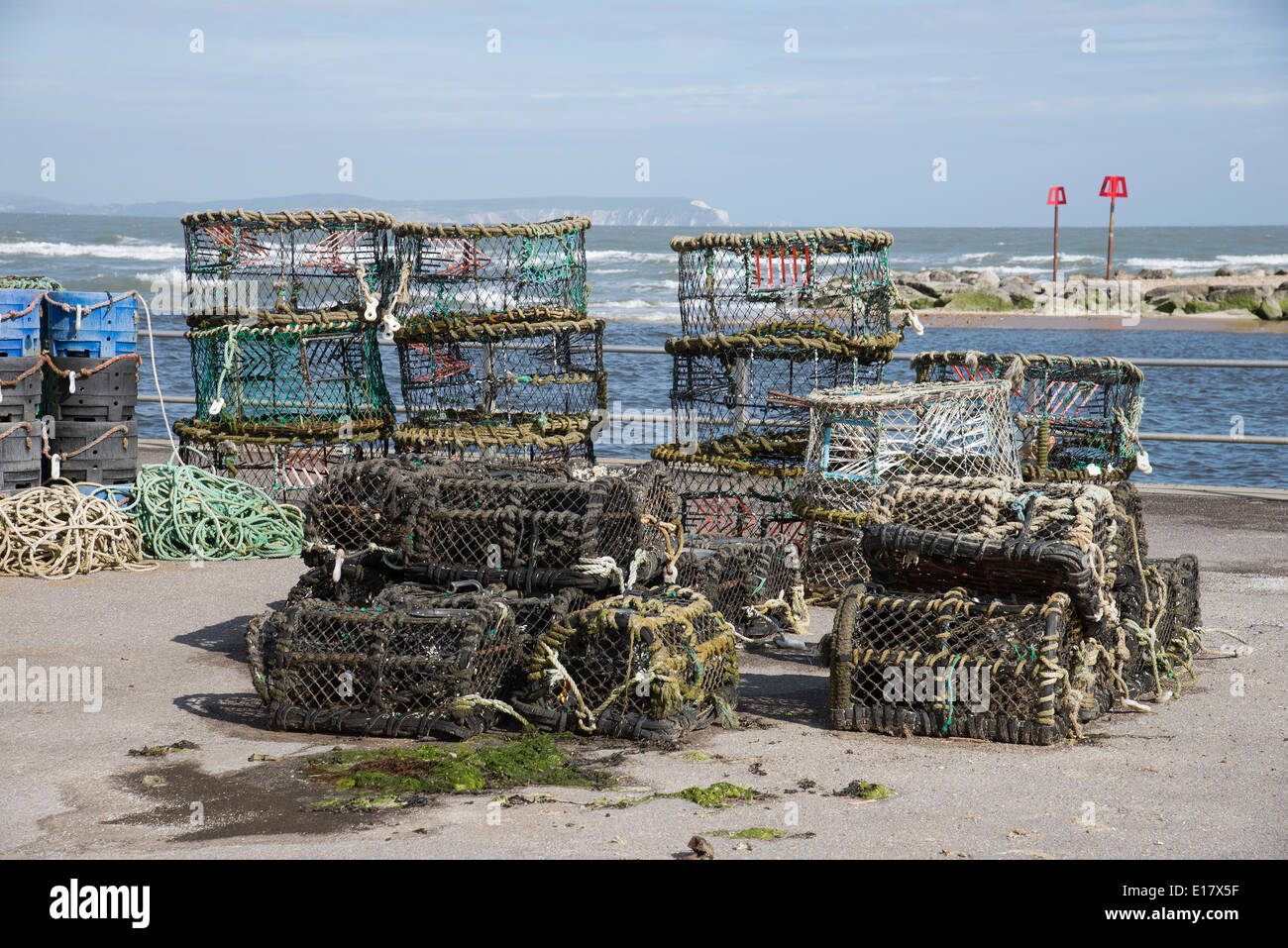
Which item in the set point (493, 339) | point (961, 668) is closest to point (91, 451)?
point (493, 339)

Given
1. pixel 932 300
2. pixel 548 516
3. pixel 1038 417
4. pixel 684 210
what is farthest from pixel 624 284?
pixel 684 210

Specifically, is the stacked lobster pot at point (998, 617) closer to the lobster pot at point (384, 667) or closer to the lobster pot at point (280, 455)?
the lobster pot at point (384, 667)

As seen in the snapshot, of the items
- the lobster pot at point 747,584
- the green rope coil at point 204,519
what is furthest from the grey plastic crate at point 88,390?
the lobster pot at point 747,584

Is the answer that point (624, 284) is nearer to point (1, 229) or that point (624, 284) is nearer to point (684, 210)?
point (1, 229)

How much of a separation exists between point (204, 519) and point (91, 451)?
86 cm

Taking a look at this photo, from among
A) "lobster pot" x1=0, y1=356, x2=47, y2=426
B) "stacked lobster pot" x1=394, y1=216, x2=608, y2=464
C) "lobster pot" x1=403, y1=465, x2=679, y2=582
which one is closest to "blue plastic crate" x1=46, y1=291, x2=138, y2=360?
"lobster pot" x1=0, y1=356, x2=47, y2=426

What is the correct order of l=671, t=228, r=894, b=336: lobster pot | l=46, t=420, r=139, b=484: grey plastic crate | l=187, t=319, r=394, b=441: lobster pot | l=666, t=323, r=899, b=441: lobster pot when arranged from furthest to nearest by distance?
l=187, t=319, r=394, b=441: lobster pot < l=46, t=420, r=139, b=484: grey plastic crate < l=671, t=228, r=894, b=336: lobster pot < l=666, t=323, r=899, b=441: lobster pot

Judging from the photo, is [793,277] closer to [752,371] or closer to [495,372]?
[752,371]

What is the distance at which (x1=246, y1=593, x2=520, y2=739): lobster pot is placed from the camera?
451 cm

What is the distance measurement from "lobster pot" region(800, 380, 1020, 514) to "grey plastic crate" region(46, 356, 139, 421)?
163 inches

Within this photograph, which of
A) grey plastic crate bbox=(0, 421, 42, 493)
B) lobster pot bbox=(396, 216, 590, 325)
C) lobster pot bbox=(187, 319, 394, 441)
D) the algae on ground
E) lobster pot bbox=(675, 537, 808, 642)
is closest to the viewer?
the algae on ground

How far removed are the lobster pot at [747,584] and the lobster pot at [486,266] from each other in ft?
7.92

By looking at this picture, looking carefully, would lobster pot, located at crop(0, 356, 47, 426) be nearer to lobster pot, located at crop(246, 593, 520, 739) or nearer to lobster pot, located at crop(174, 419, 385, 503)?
lobster pot, located at crop(174, 419, 385, 503)

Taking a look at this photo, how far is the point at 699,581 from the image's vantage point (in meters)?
5.84
